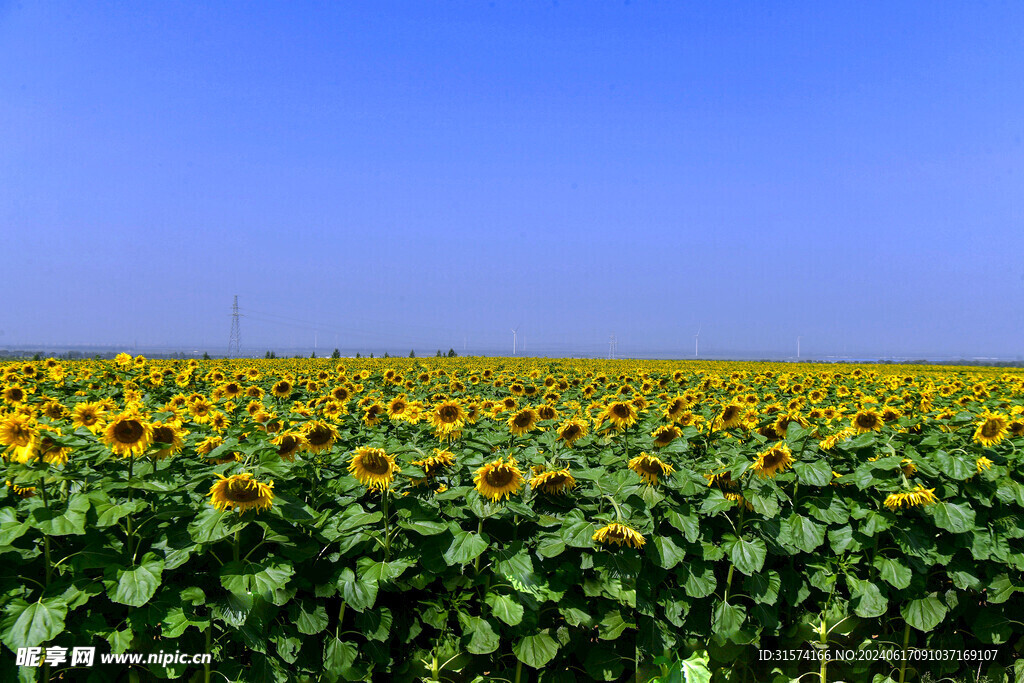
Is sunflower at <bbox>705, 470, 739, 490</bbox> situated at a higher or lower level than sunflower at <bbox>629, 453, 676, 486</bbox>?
lower

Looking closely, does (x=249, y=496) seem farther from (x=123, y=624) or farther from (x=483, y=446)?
(x=483, y=446)

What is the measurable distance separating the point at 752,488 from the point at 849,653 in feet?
4.57

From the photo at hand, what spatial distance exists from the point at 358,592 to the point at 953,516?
332 centimetres

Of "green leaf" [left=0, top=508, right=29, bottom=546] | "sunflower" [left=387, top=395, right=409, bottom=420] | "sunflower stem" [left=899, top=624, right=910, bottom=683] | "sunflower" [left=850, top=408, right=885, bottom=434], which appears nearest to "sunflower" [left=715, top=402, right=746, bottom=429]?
"sunflower" [left=850, top=408, right=885, bottom=434]

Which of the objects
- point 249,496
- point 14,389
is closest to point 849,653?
point 249,496

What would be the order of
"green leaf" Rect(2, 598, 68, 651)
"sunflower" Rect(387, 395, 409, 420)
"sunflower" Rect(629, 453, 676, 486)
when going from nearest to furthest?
"green leaf" Rect(2, 598, 68, 651) < "sunflower" Rect(629, 453, 676, 486) < "sunflower" Rect(387, 395, 409, 420)

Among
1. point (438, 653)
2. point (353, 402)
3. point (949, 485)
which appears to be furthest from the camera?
point (353, 402)

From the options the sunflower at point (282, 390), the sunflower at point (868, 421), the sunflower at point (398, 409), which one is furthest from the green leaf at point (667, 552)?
the sunflower at point (282, 390)

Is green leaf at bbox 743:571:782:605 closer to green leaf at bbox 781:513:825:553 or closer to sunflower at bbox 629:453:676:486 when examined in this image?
green leaf at bbox 781:513:825:553

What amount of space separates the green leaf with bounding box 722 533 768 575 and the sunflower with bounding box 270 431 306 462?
2.39m

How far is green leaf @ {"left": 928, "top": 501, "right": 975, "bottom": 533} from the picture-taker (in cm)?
318

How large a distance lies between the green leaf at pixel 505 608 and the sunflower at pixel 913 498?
2.21 m

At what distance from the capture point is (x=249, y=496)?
254 cm

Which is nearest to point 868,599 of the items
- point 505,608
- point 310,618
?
point 505,608
